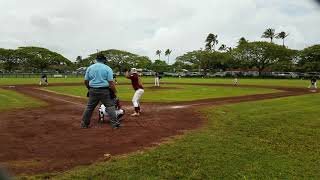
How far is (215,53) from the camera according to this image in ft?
359

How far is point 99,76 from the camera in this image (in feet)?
36.3

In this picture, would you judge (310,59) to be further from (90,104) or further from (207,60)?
(90,104)

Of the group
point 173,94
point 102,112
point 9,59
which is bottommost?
point 173,94

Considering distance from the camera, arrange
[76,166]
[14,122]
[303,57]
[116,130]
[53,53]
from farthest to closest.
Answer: [53,53], [303,57], [14,122], [116,130], [76,166]

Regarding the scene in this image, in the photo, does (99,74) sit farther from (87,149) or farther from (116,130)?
(87,149)

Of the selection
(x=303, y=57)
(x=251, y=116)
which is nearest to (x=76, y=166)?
(x=251, y=116)

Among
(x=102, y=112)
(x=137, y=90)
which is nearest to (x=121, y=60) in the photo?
(x=137, y=90)

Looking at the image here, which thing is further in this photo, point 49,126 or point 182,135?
point 49,126

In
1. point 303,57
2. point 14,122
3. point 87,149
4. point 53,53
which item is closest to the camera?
point 87,149

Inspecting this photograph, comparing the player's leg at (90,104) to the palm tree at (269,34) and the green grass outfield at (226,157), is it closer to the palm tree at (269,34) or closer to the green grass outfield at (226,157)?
the green grass outfield at (226,157)

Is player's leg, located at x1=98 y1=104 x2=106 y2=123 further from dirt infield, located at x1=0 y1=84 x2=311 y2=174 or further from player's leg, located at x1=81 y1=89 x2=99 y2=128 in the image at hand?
player's leg, located at x1=81 y1=89 x2=99 y2=128

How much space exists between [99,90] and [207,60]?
100.0 m

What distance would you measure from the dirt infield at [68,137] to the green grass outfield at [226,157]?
1.93 feet

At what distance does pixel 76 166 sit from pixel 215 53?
105m
